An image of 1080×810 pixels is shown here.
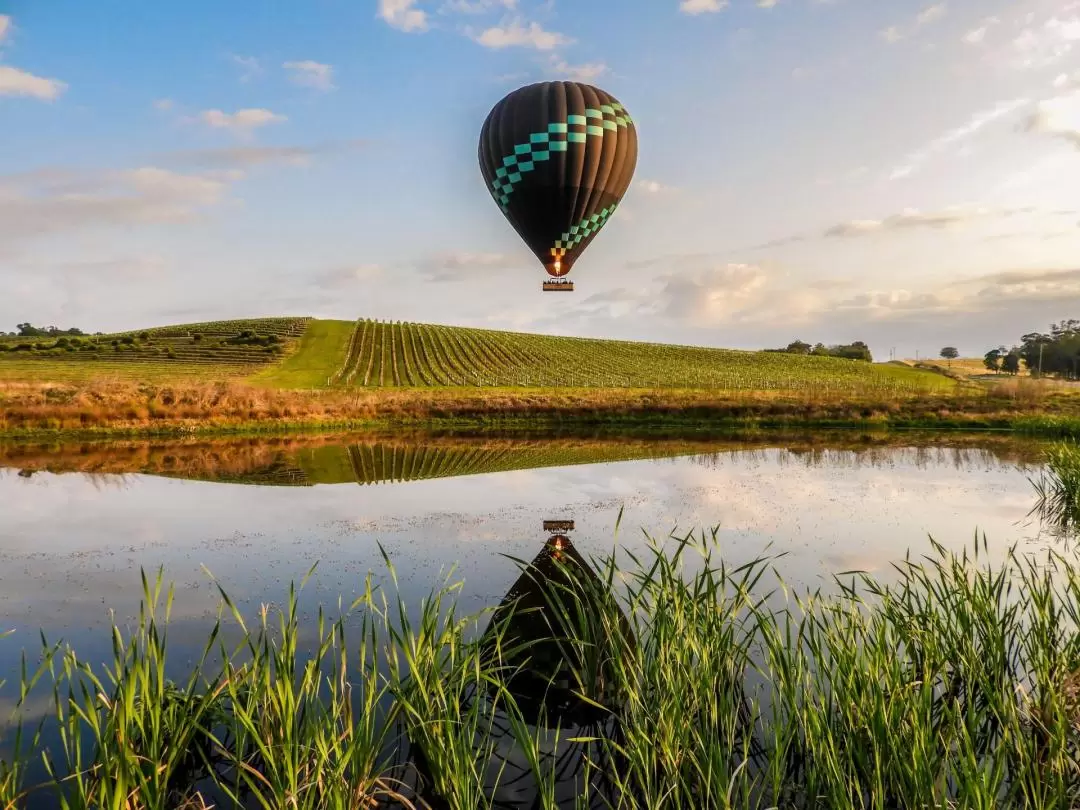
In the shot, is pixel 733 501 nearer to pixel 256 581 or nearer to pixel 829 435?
pixel 256 581

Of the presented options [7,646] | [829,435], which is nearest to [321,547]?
[7,646]

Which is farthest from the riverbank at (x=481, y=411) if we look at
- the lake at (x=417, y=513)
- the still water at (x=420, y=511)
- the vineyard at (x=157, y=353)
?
the vineyard at (x=157, y=353)

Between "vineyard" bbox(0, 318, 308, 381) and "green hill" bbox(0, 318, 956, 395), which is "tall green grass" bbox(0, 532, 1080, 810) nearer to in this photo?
"green hill" bbox(0, 318, 956, 395)

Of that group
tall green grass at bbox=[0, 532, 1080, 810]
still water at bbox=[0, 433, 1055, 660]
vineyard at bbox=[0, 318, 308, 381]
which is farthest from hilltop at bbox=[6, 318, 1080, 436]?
tall green grass at bbox=[0, 532, 1080, 810]

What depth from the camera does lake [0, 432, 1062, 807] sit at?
11.2 metres

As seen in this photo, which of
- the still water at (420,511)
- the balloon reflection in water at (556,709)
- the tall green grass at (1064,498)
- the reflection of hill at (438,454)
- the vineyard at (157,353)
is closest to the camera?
the balloon reflection in water at (556,709)

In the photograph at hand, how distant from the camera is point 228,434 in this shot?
32.5 metres

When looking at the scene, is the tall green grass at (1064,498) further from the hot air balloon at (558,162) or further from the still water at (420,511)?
the hot air balloon at (558,162)

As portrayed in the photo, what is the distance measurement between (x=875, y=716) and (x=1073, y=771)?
6.11ft

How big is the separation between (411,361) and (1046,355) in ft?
312

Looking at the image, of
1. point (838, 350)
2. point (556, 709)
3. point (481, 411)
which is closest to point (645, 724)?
point (556, 709)

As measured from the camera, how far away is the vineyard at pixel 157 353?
55547 millimetres

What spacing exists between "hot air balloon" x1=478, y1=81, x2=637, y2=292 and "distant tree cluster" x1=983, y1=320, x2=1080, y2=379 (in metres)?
93.6

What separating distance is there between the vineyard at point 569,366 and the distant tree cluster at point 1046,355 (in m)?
37.9
